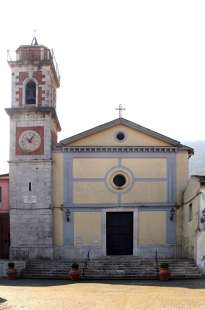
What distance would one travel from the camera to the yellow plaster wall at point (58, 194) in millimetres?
39438

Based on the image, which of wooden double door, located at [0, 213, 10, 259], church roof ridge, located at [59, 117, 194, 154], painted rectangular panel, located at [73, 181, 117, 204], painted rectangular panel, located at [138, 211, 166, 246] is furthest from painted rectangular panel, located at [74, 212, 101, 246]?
wooden double door, located at [0, 213, 10, 259]

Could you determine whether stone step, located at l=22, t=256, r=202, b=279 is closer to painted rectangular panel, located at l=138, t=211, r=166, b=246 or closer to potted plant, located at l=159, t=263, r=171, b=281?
potted plant, located at l=159, t=263, r=171, b=281

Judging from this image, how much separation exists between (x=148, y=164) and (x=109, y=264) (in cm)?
675

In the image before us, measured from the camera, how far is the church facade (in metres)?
39.2

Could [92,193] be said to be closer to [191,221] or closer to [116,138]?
[116,138]

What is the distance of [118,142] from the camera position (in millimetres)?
40125

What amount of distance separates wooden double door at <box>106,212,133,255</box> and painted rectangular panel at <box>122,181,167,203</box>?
0.93 meters

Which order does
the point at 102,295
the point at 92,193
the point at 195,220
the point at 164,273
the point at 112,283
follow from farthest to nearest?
1. the point at 92,193
2. the point at 195,220
3. the point at 164,273
4. the point at 112,283
5. the point at 102,295

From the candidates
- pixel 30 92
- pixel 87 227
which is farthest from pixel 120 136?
pixel 30 92

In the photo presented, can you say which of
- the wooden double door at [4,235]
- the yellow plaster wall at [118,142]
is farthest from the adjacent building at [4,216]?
the yellow plaster wall at [118,142]

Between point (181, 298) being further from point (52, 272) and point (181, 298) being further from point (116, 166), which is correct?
point (116, 166)

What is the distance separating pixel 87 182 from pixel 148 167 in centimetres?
364

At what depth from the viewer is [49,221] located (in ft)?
128

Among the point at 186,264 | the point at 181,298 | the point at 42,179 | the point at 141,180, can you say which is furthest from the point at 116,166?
the point at 181,298
